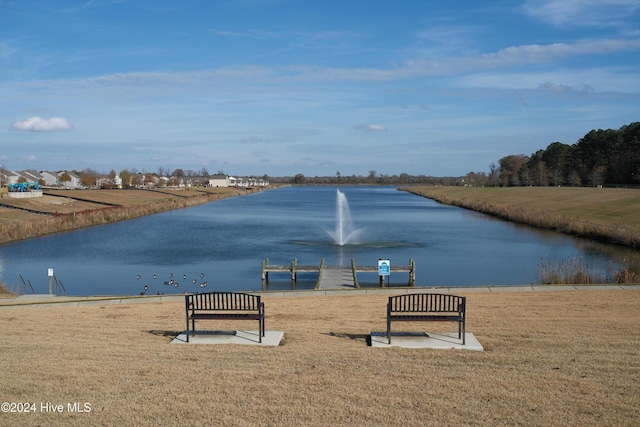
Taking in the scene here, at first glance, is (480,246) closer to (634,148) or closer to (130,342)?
(130,342)

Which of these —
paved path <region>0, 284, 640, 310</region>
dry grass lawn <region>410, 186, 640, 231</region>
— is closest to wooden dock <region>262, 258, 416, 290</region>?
paved path <region>0, 284, 640, 310</region>

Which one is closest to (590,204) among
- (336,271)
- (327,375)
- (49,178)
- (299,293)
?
(336,271)

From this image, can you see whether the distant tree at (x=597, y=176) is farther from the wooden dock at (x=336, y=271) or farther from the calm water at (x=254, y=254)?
the wooden dock at (x=336, y=271)

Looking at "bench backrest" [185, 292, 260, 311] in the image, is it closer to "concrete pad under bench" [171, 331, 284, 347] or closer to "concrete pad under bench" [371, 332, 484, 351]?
"concrete pad under bench" [171, 331, 284, 347]

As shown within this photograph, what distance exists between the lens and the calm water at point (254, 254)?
1254 inches

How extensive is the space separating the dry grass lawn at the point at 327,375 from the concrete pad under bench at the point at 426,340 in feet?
0.94

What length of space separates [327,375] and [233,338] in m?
3.77

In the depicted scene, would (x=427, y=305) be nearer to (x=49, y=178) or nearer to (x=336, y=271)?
(x=336, y=271)

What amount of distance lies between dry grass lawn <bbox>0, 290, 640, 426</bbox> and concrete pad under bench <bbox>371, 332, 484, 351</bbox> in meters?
0.29

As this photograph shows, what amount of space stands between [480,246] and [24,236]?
40964 mm

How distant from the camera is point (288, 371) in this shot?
31.4 feet

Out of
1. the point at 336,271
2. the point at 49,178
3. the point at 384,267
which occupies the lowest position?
the point at 336,271

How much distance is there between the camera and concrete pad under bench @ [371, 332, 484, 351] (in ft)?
38.1

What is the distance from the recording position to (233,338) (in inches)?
491
